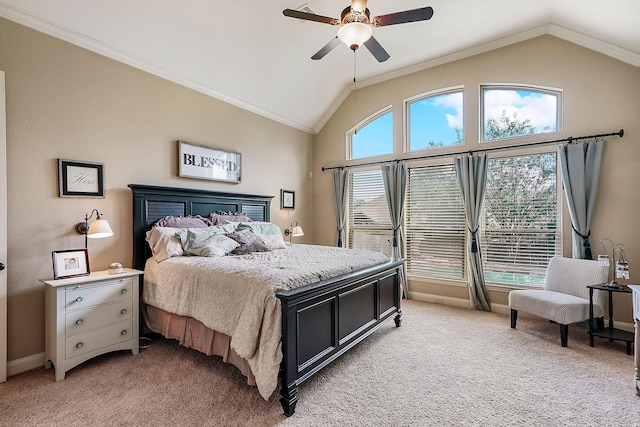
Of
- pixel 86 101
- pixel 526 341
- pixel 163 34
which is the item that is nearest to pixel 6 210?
pixel 86 101

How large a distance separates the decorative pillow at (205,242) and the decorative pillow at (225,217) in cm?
54

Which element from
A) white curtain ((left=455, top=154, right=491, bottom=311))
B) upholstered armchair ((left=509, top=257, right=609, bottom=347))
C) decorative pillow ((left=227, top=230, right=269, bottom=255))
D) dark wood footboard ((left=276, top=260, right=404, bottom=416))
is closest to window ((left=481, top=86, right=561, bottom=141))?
white curtain ((left=455, top=154, right=491, bottom=311))

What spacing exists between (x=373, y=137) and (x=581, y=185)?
3.04 metres

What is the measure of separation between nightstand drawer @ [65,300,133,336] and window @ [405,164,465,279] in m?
3.94

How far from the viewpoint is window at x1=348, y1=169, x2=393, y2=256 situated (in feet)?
17.1

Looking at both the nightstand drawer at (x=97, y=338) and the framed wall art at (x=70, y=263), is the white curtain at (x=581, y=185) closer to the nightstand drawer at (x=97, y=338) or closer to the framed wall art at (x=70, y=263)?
the nightstand drawer at (x=97, y=338)

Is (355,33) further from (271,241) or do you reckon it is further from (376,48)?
(271,241)

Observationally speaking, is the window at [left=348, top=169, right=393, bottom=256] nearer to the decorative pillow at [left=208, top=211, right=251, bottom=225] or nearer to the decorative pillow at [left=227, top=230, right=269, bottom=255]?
the decorative pillow at [left=208, top=211, right=251, bottom=225]

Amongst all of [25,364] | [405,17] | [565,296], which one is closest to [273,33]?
[405,17]

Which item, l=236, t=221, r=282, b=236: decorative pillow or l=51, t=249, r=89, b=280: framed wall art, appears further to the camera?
l=236, t=221, r=282, b=236: decorative pillow

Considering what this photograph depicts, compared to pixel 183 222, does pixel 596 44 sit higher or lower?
higher

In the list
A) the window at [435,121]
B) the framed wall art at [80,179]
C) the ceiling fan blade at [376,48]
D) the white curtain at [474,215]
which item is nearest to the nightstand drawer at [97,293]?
the framed wall art at [80,179]

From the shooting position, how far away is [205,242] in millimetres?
3180

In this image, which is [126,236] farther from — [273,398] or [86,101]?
[273,398]
